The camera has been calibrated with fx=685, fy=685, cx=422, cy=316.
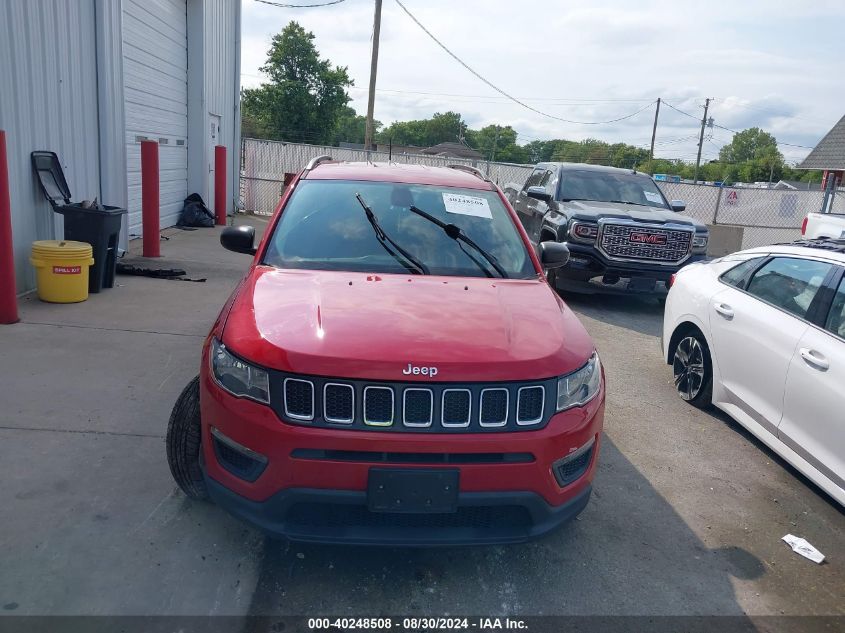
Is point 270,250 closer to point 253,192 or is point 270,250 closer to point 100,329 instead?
point 100,329

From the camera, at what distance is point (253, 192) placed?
1844cm

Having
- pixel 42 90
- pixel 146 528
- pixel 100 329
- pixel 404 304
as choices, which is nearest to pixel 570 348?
pixel 404 304

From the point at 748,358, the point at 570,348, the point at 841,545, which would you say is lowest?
the point at 841,545

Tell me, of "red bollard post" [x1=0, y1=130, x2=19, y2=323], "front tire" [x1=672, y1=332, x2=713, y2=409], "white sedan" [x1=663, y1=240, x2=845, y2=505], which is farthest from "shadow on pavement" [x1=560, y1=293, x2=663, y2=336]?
"red bollard post" [x1=0, y1=130, x2=19, y2=323]

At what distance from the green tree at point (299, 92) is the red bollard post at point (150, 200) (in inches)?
1299

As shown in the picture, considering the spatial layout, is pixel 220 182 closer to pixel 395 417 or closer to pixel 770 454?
pixel 770 454

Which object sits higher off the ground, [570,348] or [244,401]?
[570,348]

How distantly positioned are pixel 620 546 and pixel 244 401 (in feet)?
6.74

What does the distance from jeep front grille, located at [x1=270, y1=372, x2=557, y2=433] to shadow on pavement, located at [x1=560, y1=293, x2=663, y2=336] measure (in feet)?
19.1

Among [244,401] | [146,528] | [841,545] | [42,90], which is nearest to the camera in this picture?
[244,401]

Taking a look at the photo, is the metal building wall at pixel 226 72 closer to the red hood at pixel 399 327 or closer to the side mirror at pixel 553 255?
the side mirror at pixel 553 255

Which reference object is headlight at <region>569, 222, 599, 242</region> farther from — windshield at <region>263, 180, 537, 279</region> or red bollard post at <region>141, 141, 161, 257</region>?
red bollard post at <region>141, 141, 161, 257</region>

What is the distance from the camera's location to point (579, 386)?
3000 millimetres

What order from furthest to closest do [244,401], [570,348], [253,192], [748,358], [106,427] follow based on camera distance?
[253,192] < [748,358] < [106,427] < [570,348] < [244,401]
